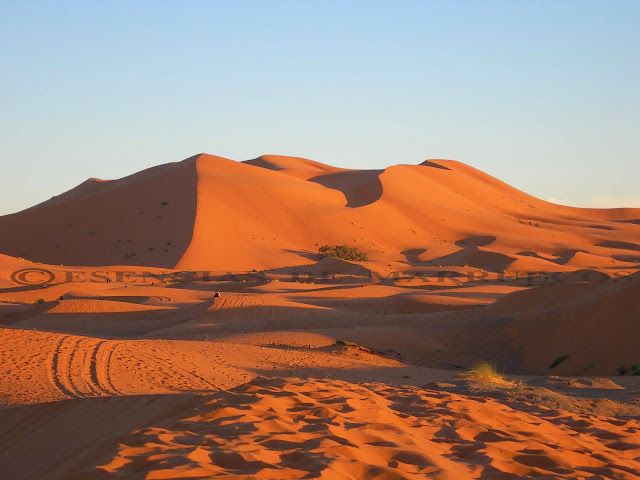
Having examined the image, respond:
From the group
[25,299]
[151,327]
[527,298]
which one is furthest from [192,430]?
[25,299]

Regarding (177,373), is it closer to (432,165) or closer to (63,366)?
(63,366)

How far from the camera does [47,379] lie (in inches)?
398

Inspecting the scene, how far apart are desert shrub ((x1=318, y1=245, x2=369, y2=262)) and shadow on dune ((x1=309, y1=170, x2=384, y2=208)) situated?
543 inches

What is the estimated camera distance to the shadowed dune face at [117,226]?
49969mm

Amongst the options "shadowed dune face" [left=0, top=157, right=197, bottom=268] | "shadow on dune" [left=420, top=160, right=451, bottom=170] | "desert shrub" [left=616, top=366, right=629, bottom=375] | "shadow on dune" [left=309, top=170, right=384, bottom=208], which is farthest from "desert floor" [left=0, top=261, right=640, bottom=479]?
"shadow on dune" [left=420, top=160, right=451, bottom=170]

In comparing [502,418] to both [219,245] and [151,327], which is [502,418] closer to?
[151,327]

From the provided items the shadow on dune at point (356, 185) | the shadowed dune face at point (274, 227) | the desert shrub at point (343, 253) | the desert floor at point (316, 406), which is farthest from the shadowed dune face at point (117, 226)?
the desert floor at point (316, 406)

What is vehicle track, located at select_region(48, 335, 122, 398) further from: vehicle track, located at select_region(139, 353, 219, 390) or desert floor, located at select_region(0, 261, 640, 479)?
vehicle track, located at select_region(139, 353, 219, 390)

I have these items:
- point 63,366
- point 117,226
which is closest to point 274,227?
→ point 117,226

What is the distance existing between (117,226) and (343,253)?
17644mm

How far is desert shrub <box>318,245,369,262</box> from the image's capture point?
47.8 metres

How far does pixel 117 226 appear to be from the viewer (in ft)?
178

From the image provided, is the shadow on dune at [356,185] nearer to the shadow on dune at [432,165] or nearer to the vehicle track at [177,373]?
the shadow on dune at [432,165]

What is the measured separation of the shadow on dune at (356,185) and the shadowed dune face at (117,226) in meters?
14.6
